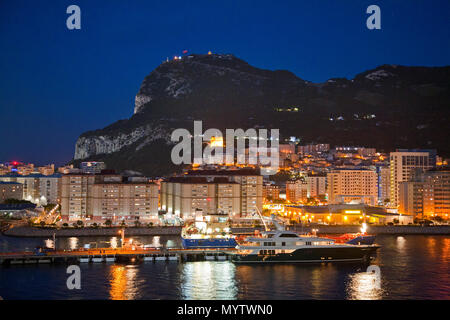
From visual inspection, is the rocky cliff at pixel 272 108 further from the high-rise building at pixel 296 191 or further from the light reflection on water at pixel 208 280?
the light reflection on water at pixel 208 280

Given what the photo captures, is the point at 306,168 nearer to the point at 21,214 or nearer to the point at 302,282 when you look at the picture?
the point at 21,214

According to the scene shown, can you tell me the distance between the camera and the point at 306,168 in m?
77.4

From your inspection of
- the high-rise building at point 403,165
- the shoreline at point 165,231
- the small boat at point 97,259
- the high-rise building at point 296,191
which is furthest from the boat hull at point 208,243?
the high-rise building at point 296,191

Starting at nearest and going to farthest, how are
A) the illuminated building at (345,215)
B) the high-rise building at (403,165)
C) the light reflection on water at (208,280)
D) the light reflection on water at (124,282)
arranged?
the light reflection on water at (124,282) → the light reflection on water at (208,280) → the illuminated building at (345,215) → the high-rise building at (403,165)

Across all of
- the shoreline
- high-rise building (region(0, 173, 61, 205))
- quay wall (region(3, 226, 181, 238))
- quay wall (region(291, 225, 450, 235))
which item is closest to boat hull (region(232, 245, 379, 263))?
the shoreline

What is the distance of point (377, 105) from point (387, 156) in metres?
37.8

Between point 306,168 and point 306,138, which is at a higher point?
point 306,138

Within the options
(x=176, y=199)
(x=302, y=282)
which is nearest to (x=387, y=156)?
(x=176, y=199)

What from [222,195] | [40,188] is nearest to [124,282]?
[222,195]

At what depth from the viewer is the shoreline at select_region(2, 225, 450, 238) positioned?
126 feet

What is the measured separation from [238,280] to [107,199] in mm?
24956

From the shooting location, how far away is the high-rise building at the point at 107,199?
4378 cm

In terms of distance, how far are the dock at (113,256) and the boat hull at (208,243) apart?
1.05m

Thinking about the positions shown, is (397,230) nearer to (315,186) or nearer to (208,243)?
(208,243)
